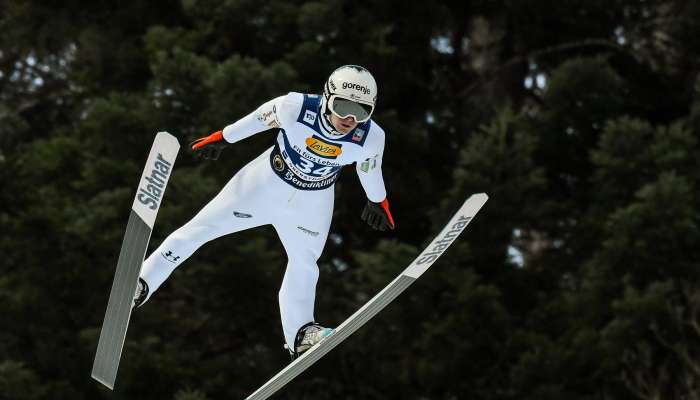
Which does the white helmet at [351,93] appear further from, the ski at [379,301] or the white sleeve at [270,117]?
Result: the ski at [379,301]

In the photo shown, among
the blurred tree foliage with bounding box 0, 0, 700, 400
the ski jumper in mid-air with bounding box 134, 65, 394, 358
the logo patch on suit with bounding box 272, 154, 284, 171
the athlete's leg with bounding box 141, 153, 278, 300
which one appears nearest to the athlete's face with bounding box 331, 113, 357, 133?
the ski jumper in mid-air with bounding box 134, 65, 394, 358

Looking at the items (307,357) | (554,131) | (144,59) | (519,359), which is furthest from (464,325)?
(307,357)

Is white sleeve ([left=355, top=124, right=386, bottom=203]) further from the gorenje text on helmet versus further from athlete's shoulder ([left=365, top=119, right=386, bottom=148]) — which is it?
the gorenje text on helmet

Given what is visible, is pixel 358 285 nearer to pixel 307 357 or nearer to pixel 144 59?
pixel 144 59

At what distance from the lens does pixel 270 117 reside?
667 cm

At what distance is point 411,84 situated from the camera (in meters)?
14.8

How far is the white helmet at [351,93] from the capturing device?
20.9 feet

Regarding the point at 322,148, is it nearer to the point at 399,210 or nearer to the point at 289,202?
the point at 289,202

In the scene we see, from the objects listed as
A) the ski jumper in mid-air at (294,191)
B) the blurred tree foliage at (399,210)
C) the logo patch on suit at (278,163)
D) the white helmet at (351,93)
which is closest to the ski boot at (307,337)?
the ski jumper in mid-air at (294,191)

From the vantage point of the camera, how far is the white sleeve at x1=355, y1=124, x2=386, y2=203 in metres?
6.70

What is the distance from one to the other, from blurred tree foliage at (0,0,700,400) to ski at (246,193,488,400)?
4685 millimetres

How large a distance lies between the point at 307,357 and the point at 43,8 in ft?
32.7

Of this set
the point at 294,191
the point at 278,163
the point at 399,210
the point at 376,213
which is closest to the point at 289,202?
the point at 294,191

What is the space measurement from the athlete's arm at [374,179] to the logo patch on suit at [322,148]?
0.49 feet
